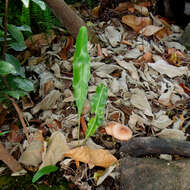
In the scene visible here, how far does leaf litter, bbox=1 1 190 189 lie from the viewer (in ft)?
4.51

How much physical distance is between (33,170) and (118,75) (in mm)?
944

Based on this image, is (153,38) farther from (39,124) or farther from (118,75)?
(39,124)

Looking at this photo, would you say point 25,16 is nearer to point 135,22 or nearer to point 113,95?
point 113,95

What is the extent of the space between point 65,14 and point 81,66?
0.73m

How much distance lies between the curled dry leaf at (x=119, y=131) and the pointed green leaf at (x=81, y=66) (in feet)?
0.82

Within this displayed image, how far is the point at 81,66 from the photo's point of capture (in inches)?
50.4

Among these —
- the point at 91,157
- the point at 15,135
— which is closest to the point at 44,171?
the point at 91,157

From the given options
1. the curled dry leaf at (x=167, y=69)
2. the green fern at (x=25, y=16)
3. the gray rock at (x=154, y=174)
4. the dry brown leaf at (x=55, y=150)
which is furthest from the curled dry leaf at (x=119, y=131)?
the green fern at (x=25, y=16)

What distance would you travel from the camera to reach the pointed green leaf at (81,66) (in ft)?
4.03

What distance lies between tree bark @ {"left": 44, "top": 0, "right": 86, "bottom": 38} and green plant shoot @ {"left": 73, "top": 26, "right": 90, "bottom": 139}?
66 cm

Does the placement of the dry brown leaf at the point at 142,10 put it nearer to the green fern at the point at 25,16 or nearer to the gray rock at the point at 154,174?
the green fern at the point at 25,16

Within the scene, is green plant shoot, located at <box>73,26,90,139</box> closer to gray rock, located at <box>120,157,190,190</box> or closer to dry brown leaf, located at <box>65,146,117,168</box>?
dry brown leaf, located at <box>65,146,117,168</box>

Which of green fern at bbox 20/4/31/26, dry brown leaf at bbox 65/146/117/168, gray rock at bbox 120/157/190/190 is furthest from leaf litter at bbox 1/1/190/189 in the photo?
green fern at bbox 20/4/31/26

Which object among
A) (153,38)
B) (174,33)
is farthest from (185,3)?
(153,38)
